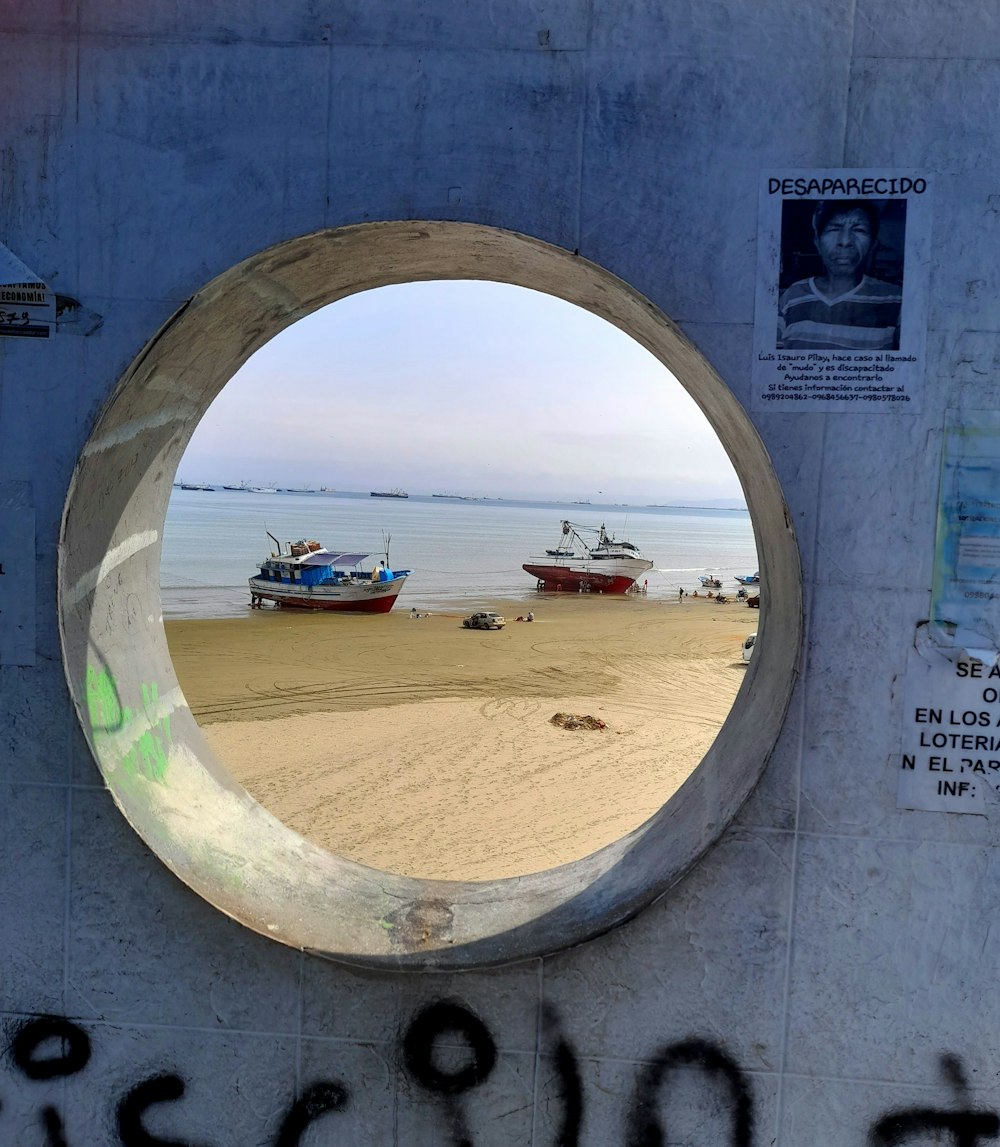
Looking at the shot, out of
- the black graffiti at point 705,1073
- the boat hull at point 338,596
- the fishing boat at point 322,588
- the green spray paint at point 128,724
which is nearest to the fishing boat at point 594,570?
the fishing boat at point 322,588

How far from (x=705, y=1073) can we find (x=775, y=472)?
2.06 meters

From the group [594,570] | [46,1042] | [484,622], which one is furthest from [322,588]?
[46,1042]

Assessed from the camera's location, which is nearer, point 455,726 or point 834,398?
point 834,398

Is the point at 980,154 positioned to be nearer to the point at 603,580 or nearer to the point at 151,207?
the point at 151,207

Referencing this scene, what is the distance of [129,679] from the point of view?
366cm

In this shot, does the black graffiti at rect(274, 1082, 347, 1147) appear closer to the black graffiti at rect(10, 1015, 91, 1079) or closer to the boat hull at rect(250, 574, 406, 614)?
the black graffiti at rect(10, 1015, 91, 1079)

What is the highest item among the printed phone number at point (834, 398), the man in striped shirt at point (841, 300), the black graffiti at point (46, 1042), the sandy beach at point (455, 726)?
the man in striped shirt at point (841, 300)

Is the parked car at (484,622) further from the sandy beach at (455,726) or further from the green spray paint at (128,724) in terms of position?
the green spray paint at (128,724)

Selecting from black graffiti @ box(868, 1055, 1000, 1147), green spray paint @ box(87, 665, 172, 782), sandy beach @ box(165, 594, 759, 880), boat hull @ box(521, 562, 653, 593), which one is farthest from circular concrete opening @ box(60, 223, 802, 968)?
boat hull @ box(521, 562, 653, 593)

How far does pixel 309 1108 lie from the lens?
10.3 feet

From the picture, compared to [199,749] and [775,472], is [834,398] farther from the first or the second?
[199,749]

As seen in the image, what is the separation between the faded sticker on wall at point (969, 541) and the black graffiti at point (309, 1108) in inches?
103

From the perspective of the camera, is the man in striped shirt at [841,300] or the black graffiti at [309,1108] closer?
the man in striped shirt at [841,300]

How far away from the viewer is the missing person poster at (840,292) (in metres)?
2.88
